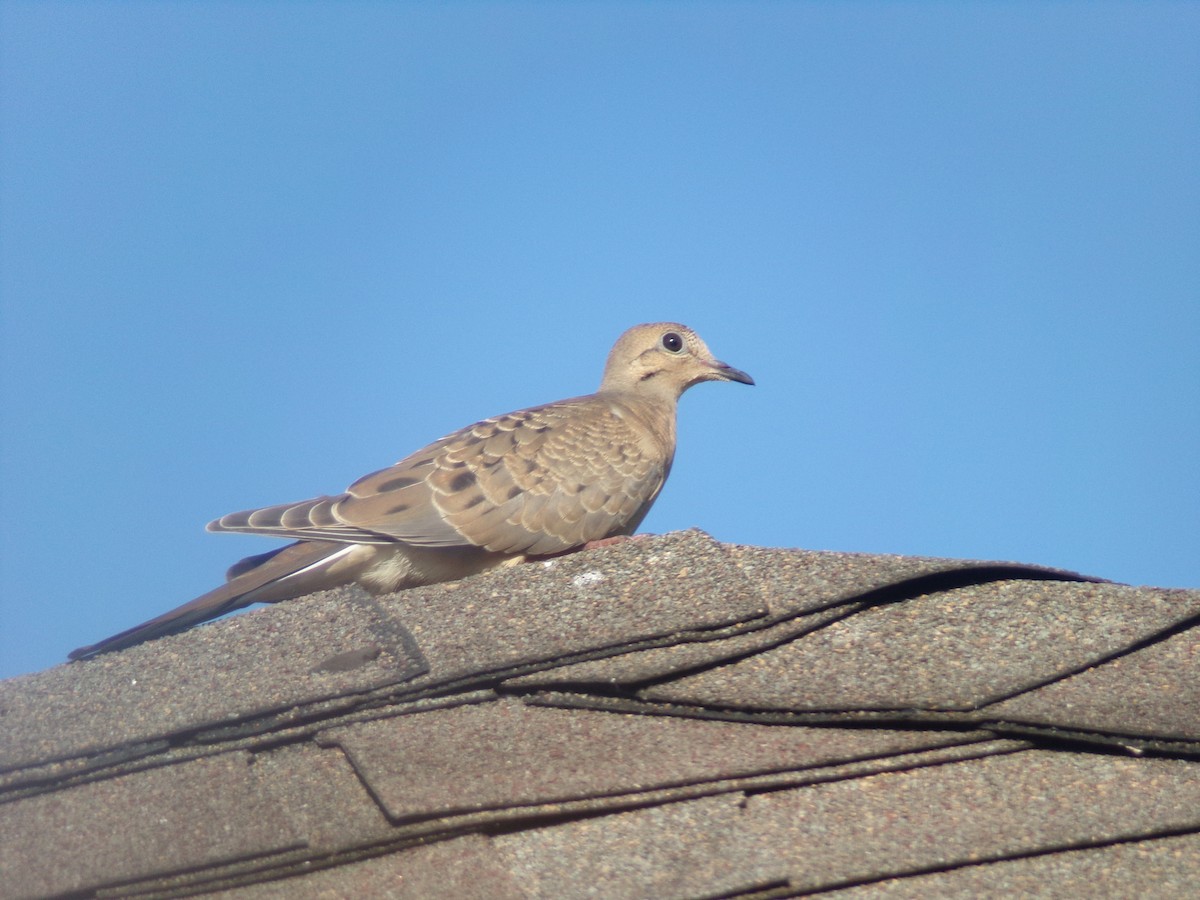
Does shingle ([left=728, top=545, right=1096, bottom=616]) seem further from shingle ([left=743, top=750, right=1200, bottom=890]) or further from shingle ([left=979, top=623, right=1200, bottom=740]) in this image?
shingle ([left=743, top=750, right=1200, bottom=890])

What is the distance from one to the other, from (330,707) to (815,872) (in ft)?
4.09

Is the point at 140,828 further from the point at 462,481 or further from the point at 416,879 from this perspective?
the point at 462,481

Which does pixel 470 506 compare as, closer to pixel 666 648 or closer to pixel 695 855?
pixel 666 648

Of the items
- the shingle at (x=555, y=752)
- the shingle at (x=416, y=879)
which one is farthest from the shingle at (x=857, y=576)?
the shingle at (x=416, y=879)

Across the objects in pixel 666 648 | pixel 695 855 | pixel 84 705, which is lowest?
pixel 695 855

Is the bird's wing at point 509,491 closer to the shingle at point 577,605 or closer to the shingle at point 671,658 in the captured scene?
the shingle at point 577,605

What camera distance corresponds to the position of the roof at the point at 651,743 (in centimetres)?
246

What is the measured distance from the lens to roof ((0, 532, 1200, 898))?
246 cm

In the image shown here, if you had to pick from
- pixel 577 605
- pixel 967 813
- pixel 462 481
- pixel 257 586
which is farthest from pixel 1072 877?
pixel 462 481

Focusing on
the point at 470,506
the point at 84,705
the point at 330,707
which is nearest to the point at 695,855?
the point at 330,707

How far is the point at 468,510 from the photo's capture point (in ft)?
16.4

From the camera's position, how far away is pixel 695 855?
2.45 meters

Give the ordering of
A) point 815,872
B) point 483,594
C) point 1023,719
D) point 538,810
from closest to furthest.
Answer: point 815,872, point 538,810, point 1023,719, point 483,594

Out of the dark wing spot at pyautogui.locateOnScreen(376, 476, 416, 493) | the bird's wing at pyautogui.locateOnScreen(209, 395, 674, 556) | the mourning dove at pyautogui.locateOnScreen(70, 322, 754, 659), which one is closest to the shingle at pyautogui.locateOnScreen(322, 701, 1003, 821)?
the mourning dove at pyautogui.locateOnScreen(70, 322, 754, 659)
